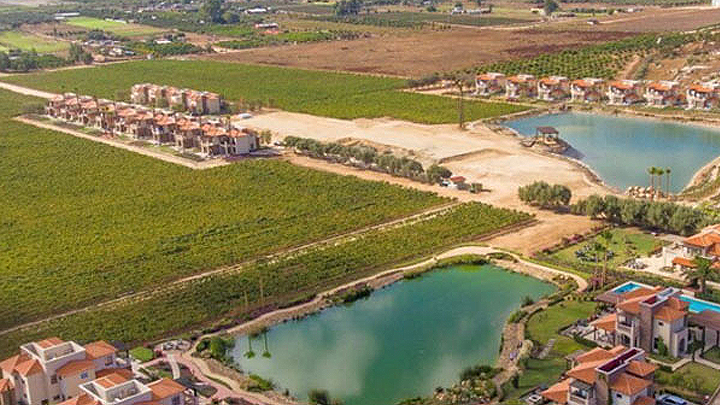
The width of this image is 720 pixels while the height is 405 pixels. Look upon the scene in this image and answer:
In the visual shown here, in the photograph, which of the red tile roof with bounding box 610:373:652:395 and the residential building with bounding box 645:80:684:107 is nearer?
the red tile roof with bounding box 610:373:652:395

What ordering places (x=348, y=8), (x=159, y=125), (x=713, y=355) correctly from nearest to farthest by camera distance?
(x=713, y=355) < (x=159, y=125) < (x=348, y=8)

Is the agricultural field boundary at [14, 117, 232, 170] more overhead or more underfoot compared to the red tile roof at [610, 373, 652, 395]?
more underfoot

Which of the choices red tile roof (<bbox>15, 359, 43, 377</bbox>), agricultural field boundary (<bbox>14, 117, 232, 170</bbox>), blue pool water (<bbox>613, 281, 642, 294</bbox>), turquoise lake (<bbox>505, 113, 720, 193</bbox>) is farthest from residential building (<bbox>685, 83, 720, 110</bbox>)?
red tile roof (<bbox>15, 359, 43, 377</bbox>)

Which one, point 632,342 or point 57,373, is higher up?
point 57,373

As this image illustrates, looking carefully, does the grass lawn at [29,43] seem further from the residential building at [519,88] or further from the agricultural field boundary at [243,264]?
the agricultural field boundary at [243,264]

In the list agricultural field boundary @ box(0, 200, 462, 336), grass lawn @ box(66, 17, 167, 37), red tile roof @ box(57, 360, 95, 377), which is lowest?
agricultural field boundary @ box(0, 200, 462, 336)

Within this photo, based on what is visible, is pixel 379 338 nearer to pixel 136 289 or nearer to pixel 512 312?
pixel 512 312

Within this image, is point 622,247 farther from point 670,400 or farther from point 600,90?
point 600,90

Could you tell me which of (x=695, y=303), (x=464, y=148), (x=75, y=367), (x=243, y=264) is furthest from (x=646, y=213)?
(x=75, y=367)

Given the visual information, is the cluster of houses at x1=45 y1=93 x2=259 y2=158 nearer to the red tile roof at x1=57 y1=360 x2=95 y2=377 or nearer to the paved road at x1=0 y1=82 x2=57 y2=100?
the paved road at x1=0 y1=82 x2=57 y2=100
